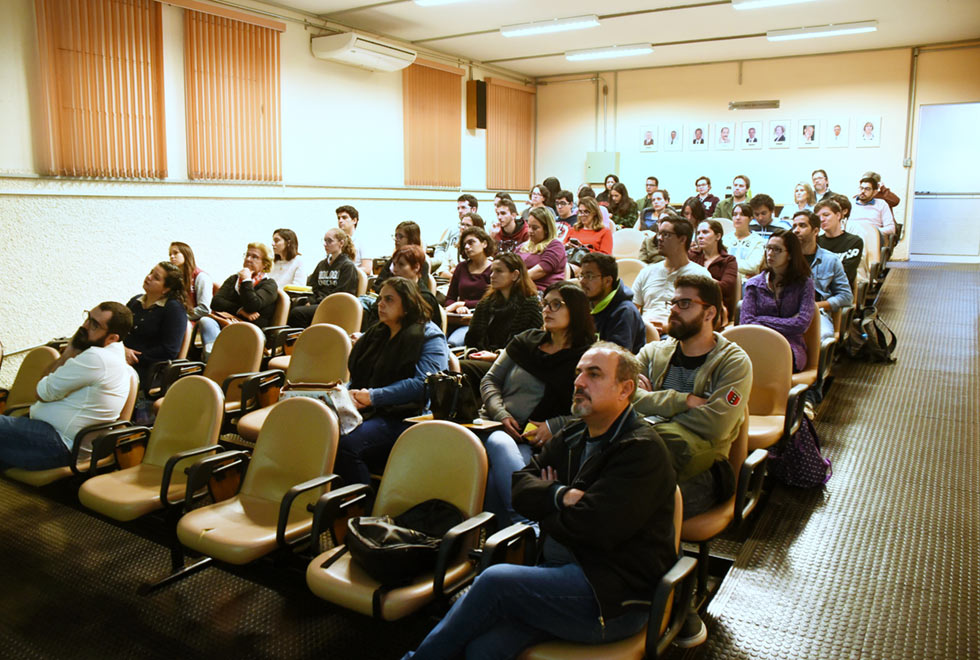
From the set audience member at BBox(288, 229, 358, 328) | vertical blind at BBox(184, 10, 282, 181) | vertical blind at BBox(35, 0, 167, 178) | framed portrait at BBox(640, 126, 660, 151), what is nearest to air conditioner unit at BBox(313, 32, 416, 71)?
vertical blind at BBox(184, 10, 282, 181)

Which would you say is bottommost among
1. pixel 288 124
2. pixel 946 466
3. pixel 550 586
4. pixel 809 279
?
pixel 946 466

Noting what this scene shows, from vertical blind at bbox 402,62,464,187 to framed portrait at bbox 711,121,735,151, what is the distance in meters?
3.97

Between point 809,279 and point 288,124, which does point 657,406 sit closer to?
point 809,279

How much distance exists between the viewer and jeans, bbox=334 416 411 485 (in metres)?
3.17

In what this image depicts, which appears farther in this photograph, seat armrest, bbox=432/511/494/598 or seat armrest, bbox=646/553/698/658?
seat armrest, bbox=432/511/494/598

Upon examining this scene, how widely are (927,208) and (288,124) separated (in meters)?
9.35

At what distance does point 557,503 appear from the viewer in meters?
2.11

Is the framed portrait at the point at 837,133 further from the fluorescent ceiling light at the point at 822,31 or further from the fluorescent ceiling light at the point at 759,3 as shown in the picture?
the fluorescent ceiling light at the point at 759,3

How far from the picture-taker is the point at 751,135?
11266 mm

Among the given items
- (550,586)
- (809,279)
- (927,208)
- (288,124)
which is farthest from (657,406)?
(927,208)

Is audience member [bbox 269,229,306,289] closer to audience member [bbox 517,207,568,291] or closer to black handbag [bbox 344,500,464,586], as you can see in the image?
audience member [bbox 517,207,568,291]

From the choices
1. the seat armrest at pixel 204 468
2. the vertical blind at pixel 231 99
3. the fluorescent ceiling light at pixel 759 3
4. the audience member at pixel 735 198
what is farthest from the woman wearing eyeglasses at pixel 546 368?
the audience member at pixel 735 198

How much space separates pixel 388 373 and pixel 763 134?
31.2 ft

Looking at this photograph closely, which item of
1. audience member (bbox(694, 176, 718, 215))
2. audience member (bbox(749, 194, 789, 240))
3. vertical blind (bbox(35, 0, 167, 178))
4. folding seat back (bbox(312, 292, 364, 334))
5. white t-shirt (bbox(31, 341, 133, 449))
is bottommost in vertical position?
white t-shirt (bbox(31, 341, 133, 449))
